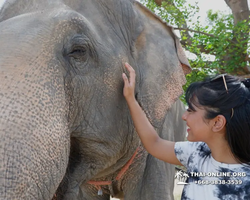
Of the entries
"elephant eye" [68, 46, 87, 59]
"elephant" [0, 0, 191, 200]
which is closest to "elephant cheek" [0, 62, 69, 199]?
"elephant" [0, 0, 191, 200]

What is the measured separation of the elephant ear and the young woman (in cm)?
46

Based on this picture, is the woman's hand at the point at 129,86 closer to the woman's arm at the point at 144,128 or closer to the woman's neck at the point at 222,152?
the woman's arm at the point at 144,128

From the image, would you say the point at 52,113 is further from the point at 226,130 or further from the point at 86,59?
the point at 226,130

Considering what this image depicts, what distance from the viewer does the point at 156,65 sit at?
2518 millimetres

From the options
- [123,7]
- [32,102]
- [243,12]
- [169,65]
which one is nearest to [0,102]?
[32,102]

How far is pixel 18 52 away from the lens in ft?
5.45

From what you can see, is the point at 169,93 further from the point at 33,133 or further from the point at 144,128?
the point at 33,133

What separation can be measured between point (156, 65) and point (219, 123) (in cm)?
76

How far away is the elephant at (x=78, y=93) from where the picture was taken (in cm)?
152

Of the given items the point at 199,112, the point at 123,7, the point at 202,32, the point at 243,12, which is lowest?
the point at 199,112

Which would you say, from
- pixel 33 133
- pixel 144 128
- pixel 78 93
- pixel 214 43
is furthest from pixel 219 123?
pixel 214 43

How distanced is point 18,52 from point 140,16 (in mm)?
1114

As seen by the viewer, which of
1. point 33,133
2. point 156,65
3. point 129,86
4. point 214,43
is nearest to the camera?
point 33,133

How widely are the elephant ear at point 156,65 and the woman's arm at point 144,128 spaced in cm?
17
